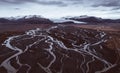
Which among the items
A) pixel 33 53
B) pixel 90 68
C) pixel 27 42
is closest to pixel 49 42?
pixel 27 42

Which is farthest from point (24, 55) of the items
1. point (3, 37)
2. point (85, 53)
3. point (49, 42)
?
point (3, 37)

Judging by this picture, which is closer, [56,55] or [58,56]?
[58,56]

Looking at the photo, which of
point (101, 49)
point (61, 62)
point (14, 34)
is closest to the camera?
point (61, 62)

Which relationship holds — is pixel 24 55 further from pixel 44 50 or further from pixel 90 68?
pixel 90 68

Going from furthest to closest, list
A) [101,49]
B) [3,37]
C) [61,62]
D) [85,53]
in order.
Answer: [3,37]
[101,49]
[85,53]
[61,62]

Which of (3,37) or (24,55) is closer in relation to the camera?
(24,55)

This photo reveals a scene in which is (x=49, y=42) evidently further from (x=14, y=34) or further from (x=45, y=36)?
(x=14, y=34)
